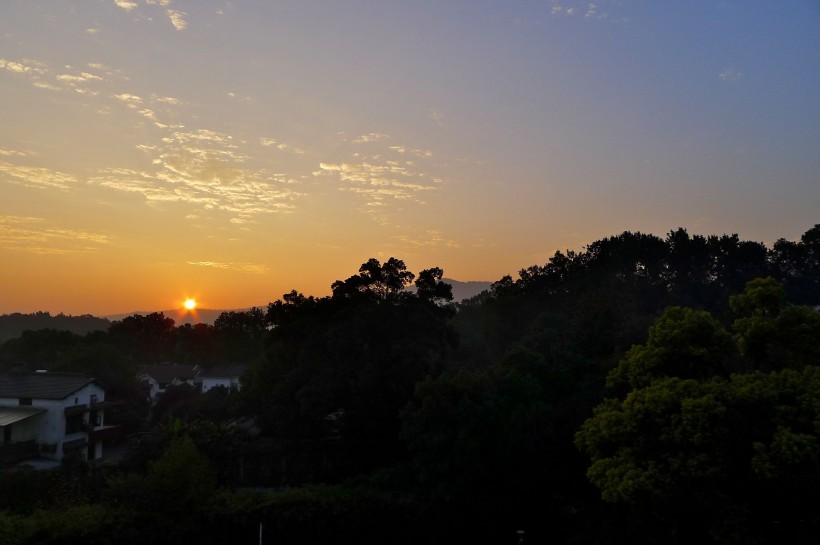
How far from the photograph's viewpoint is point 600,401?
16703mm

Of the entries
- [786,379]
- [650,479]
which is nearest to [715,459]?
[650,479]

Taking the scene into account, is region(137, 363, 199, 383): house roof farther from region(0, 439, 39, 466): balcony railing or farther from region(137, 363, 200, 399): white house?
region(0, 439, 39, 466): balcony railing

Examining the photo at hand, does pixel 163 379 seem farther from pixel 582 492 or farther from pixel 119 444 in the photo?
pixel 582 492

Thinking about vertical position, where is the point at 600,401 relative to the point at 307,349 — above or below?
below

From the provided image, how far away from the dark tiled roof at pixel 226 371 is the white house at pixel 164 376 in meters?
1.62

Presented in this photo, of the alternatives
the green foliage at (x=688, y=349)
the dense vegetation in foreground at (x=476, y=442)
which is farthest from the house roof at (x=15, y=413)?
the green foliage at (x=688, y=349)

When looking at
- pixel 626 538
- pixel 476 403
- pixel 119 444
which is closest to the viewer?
pixel 626 538

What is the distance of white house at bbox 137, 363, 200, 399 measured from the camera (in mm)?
61031

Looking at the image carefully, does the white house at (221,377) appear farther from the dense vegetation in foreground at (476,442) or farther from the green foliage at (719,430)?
the green foliage at (719,430)

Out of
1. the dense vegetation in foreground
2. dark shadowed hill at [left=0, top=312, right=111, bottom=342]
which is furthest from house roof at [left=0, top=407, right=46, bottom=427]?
dark shadowed hill at [left=0, top=312, right=111, bottom=342]

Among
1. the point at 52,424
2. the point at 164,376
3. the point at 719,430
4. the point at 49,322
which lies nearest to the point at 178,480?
the point at 719,430

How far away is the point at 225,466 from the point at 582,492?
12.9 m

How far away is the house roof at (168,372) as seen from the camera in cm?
6200

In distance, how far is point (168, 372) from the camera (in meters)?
63.1
